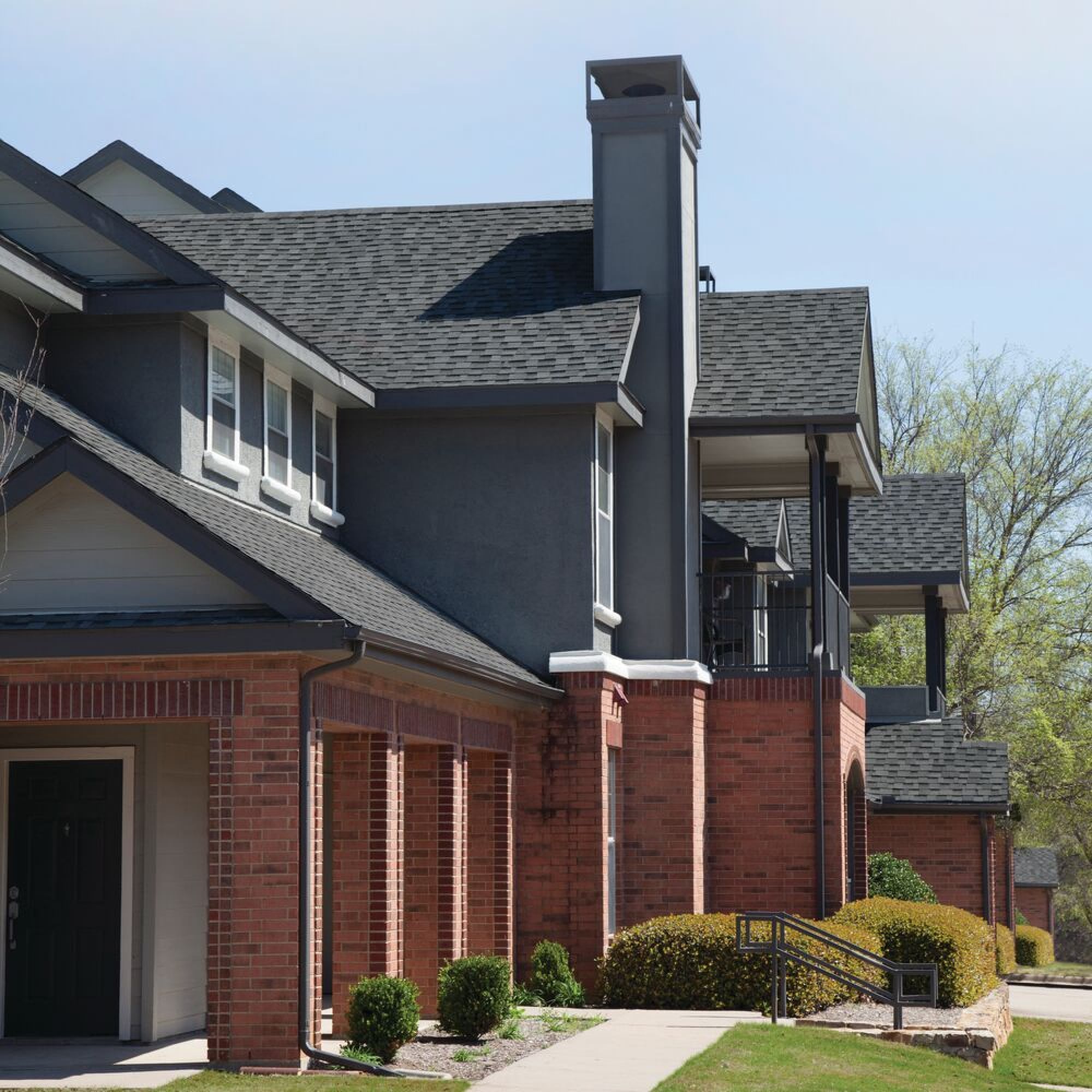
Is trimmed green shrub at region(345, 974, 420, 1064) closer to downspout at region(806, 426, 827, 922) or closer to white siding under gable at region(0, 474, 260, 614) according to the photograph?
white siding under gable at region(0, 474, 260, 614)

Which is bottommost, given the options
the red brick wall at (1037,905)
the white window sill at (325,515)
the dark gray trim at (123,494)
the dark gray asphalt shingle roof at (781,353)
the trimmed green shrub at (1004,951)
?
the red brick wall at (1037,905)

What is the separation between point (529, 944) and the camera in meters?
19.2

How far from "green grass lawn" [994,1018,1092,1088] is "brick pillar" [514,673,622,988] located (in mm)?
4293

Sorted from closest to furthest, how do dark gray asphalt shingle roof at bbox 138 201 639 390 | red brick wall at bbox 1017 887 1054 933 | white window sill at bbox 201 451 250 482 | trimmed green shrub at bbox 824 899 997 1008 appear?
white window sill at bbox 201 451 250 482 → trimmed green shrub at bbox 824 899 997 1008 → dark gray asphalt shingle roof at bbox 138 201 639 390 → red brick wall at bbox 1017 887 1054 933

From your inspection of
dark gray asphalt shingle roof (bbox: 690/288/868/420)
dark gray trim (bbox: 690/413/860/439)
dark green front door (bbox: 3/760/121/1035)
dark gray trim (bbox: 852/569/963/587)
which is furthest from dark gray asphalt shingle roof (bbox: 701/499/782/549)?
dark green front door (bbox: 3/760/121/1035)

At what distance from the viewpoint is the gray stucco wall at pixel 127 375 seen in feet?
54.0

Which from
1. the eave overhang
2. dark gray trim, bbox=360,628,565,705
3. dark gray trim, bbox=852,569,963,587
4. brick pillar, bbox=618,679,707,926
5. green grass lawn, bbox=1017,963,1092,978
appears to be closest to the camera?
dark gray trim, bbox=360,628,565,705

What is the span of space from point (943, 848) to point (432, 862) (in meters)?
15.9

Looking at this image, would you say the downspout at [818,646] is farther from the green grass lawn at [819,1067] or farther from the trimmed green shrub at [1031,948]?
the trimmed green shrub at [1031,948]

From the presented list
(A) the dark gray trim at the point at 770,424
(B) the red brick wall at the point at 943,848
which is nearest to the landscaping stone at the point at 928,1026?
(A) the dark gray trim at the point at 770,424

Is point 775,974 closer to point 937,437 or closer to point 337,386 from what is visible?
point 337,386

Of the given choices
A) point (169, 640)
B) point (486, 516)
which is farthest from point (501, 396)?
point (169, 640)

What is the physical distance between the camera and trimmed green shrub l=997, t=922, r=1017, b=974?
3266cm

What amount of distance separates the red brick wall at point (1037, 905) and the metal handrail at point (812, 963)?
46553 mm
